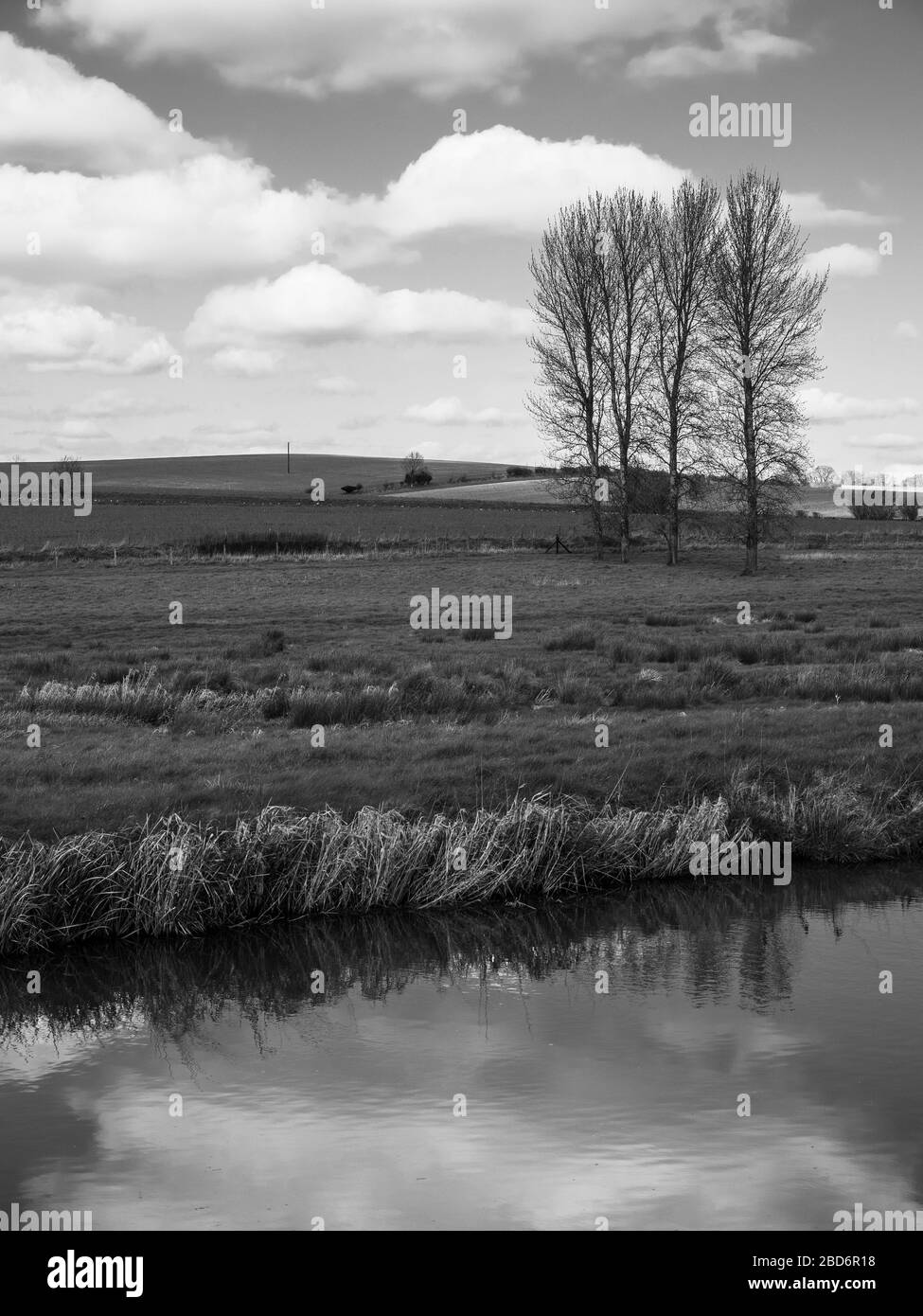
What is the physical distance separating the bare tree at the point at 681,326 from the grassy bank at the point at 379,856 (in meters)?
43.0

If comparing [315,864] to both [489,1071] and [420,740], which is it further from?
[420,740]

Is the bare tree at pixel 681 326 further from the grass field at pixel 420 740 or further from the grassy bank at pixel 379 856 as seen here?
the grassy bank at pixel 379 856

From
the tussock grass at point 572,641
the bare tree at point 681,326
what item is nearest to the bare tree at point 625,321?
the bare tree at point 681,326

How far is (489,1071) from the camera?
33.0 ft

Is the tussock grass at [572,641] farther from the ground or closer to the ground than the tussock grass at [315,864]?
farther from the ground

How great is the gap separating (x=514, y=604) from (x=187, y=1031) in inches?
1046

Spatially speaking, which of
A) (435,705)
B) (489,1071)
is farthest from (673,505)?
(489,1071)

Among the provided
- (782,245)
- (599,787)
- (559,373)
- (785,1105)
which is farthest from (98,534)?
(785,1105)

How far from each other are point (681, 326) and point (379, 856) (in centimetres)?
4835

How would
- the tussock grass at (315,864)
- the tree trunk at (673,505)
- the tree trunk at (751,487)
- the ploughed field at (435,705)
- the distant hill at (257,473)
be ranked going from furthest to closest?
the distant hill at (257,473)
the tree trunk at (673,505)
the tree trunk at (751,487)
the ploughed field at (435,705)
the tussock grass at (315,864)

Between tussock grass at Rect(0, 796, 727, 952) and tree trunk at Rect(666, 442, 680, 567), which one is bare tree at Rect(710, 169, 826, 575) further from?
tussock grass at Rect(0, 796, 727, 952)

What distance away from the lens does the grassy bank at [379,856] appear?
12.4 metres

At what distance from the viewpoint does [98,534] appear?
2783 inches
